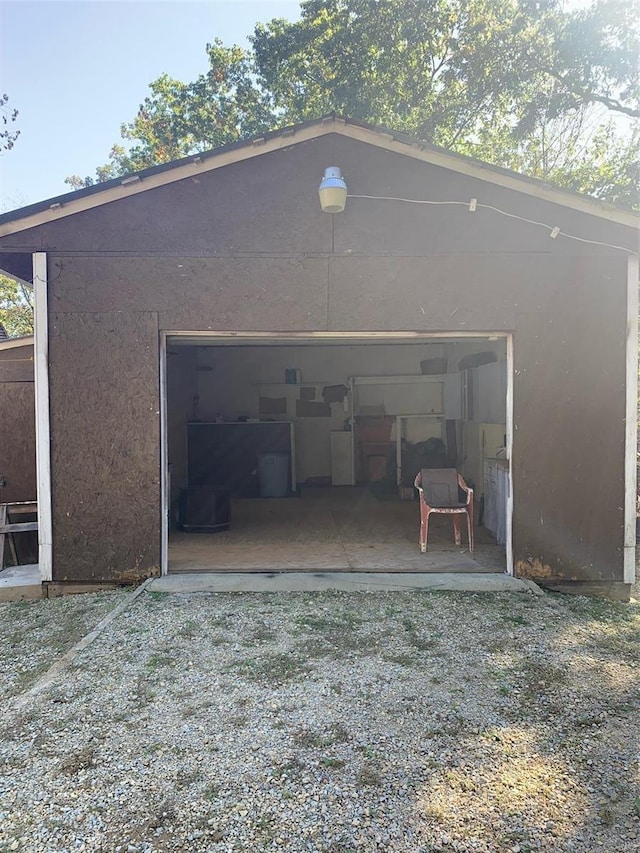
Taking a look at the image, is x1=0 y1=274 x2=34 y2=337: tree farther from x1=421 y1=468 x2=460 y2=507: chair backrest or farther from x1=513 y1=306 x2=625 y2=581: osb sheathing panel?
x1=513 y1=306 x2=625 y2=581: osb sheathing panel

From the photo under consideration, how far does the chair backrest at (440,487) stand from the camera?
22.0 feet

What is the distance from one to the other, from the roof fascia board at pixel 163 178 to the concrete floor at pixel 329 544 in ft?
11.3

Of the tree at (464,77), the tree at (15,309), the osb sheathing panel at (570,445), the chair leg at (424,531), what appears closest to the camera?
the osb sheathing panel at (570,445)

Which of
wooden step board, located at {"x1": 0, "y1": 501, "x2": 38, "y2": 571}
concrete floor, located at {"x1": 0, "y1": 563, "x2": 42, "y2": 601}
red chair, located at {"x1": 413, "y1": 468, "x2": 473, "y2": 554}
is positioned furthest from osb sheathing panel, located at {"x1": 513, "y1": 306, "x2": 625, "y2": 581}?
wooden step board, located at {"x1": 0, "y1": 501, "x2": 38, "y2": 571}

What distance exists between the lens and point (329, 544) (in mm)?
6988

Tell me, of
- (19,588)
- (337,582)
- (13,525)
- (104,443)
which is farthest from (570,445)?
(13,525)

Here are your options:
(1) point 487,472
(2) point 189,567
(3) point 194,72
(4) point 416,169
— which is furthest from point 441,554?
(3) point 194,72

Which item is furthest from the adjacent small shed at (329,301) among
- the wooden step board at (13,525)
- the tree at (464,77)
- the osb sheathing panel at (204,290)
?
the tree at (464,77)

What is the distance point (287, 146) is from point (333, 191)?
68 cm

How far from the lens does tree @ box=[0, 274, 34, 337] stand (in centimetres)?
2264

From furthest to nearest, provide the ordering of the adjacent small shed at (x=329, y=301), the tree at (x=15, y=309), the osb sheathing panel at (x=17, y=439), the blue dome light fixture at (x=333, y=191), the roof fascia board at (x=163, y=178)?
1. the tree at (x=15, y=309)
2. the osb sheathing panel at (x=17, y=439)
3. the adjacent small shed at (x=329, y=301)
4. the roof fascia board at (x=163, y=178)
5. the blue dome light fixture at (x=333, y=191)

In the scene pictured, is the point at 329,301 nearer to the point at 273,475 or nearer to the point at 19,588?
the point at 19,588

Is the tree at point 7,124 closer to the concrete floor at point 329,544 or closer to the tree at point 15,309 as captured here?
the concrete floor at point 329,544

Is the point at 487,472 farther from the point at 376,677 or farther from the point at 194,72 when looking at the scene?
the point at 194,72
